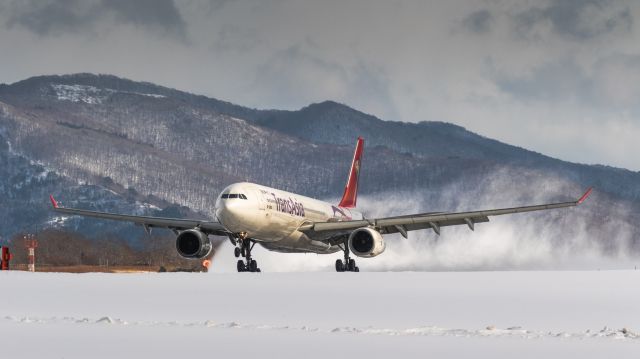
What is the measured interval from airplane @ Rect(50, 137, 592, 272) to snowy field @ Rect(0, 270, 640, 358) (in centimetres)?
1120

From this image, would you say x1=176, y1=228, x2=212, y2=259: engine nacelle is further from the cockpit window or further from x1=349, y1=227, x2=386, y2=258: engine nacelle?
x1=349, y1=227, x2=386, y2=258: engine nacelle

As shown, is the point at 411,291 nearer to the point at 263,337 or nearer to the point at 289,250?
the point at 263,337

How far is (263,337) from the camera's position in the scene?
23.8m

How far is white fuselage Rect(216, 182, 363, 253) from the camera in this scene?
58312mm

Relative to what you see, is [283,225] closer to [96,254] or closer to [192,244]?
[192,244]

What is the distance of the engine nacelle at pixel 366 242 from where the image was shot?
206 feet

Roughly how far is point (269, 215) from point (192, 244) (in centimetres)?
604

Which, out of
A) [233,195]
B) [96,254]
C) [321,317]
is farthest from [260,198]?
[96,254]

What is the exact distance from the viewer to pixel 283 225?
62.0 metres

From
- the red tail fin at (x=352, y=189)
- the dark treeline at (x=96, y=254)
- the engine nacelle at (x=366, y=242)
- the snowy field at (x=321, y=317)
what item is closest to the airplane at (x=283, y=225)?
the engine nacelle at (x=366, y=242)

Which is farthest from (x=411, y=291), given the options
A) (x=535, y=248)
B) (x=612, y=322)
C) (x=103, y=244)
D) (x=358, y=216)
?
(x=103, y=244)

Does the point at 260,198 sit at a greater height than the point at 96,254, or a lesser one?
lesser

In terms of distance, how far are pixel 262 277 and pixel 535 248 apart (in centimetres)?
9614

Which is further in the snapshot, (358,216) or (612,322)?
(358,216)
